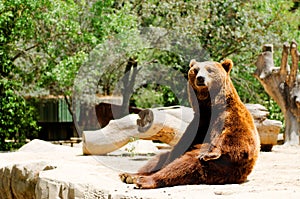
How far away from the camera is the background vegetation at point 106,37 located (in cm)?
1221

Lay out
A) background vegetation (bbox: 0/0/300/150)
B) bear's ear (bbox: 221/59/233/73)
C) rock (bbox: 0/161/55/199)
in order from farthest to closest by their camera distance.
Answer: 1. background vegetation (bbox: 0/0/300/150)
2. rock (bbox: 0/161/55/199)
3. bear's ear (bbox: 221/59/233/73)

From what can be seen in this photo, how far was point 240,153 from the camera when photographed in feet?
16.5

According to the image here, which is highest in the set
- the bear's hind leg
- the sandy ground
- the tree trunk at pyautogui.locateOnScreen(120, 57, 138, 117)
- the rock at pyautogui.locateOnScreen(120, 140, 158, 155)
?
the tree trunk at pyautogui.locateOnScreen(120, 57, 138, 117)

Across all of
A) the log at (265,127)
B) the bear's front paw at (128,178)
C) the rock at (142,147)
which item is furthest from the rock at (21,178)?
the log at (265,127)

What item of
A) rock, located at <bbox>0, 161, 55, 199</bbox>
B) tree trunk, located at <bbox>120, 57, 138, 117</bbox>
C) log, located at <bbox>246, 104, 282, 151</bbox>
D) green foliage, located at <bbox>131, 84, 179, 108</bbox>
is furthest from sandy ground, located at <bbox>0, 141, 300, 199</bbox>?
green foliage, located at <bbox>131, 84, 179, 108</bbox>

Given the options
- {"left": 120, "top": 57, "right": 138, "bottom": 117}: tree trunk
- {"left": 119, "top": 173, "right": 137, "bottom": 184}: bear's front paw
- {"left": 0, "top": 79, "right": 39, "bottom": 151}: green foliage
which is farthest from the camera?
{"left": 120, "top": 57, "right": 138, "bottom": 117}: tree trunk

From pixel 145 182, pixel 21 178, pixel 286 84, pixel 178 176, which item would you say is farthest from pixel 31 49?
pixel 178 176

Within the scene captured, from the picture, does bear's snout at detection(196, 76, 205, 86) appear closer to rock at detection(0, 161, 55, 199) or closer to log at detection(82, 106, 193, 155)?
rock at detection(0, 161, 55, 199)

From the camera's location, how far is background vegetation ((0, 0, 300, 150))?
40.1 ft

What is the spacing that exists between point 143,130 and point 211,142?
3.40m

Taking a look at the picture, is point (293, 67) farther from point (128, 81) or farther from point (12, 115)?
point (12, 115)

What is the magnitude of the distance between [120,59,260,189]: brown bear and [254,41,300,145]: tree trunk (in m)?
6.97

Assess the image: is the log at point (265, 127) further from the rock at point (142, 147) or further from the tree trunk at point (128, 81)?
the tree trunk at point (128, 81)

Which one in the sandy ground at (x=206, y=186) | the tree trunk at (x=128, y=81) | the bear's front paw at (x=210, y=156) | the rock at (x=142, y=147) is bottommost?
the rock at (x=142, y=147)
